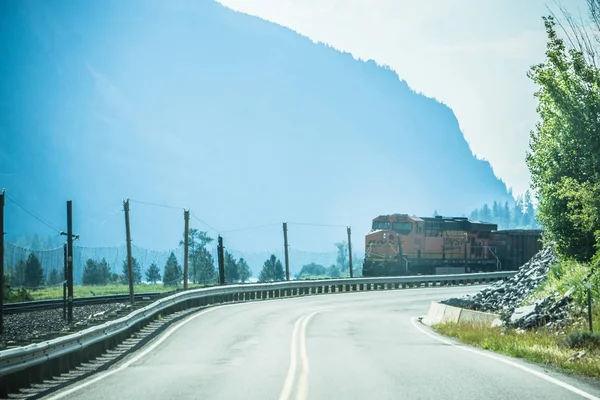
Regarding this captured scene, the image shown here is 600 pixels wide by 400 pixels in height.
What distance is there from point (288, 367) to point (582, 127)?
457 inches

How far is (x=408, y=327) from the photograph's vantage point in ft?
85.9

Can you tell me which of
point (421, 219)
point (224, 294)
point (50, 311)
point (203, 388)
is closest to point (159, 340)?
point (203, 388)

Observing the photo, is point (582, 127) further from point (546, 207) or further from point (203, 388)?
point (203, 388)

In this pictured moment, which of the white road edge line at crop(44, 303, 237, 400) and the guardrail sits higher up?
the guardrail

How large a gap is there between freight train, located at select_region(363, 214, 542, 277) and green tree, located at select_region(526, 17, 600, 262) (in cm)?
3391

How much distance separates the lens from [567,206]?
22.1 metres

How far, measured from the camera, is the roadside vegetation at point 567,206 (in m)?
16.1

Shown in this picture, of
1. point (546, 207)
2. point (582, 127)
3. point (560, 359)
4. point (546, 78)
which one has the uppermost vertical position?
point (546, 78)

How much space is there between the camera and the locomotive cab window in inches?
2333

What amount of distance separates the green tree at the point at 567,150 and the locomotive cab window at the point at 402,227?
3370 cm

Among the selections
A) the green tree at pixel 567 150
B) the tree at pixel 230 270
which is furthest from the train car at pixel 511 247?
the tree at pixel 230 270

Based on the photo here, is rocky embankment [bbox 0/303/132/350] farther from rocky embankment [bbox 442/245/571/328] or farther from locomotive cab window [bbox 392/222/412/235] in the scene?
locomotive cab window [bbox 392/222/412/235]

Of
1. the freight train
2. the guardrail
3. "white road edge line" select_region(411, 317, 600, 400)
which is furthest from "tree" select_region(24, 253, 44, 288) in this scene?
"white road edge line" select_region(411, 317, 600, 400)

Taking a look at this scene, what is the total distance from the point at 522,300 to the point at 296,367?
15161mm
